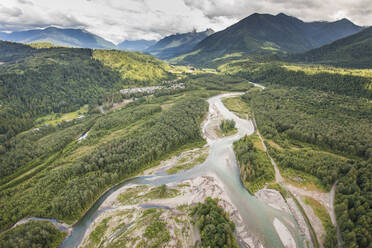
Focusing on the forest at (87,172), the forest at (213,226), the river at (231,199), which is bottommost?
the river at (231,199)

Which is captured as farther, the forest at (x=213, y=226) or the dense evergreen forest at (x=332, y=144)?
the dense evergreen forest at (x=332, y=144)

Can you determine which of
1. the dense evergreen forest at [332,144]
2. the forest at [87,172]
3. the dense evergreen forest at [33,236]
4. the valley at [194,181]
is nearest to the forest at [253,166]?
the valley at [194,181]

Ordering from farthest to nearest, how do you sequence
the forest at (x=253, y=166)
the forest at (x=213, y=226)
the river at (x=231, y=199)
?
the forest at (x=253, y=166), the river at (x=231, y=199), the forest at (x=213, y=226)

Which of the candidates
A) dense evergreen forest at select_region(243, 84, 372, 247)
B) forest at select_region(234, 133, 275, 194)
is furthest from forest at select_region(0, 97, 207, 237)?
dense evergreen forest at select_region(243, 84, 372, 247)

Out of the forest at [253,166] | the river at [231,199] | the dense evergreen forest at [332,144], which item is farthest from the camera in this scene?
the forest at [253,166]

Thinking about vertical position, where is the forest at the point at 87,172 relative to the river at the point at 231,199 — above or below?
above

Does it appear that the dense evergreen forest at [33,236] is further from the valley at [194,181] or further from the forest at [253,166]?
the forest at [253,166]
